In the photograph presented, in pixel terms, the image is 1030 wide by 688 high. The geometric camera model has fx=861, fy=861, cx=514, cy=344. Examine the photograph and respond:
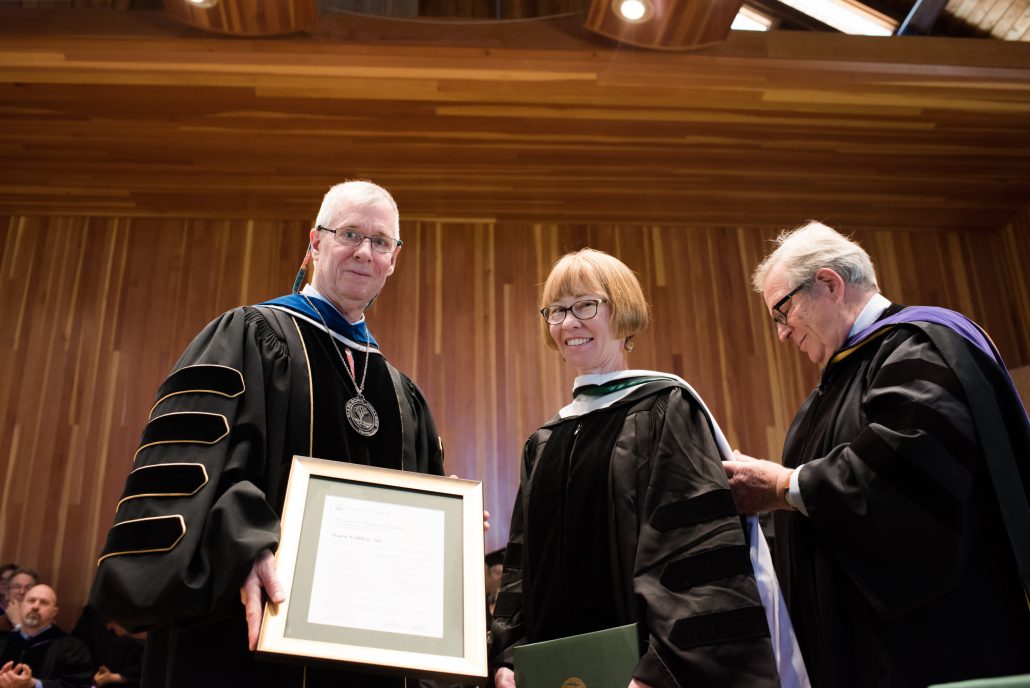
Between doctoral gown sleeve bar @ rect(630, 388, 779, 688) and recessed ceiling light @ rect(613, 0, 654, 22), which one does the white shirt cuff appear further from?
recessed ceiling light @ rect(613, 0, 654, 22)

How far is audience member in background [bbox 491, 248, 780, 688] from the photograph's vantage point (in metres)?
1.89

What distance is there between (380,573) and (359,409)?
636mm

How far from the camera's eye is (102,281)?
20.5 ft

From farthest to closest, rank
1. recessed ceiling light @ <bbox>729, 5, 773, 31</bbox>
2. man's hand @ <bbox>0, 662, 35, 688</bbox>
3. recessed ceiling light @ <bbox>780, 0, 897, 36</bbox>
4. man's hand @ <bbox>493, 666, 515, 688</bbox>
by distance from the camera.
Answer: recessed ceiling light @ <bbox>729, 5, 773, 31</bbox> < recessed ceiling light @ <bbox>780, 0, 897, 36</bbox> < man's hand @ <bbox>0, 662, 35, 688</bbox> < man's hand @ <bbox>493, 666, 515, 688</bbox>

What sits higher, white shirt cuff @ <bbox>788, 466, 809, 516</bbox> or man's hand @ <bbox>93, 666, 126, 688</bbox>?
white shirt cuff @ <bbox>788, 466, 809, 516</bbox>

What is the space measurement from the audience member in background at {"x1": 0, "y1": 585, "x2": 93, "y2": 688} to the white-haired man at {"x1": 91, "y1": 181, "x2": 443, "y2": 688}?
380cm

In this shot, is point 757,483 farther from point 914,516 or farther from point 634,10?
point 634,10

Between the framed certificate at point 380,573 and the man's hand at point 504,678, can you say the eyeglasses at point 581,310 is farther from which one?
the man's hand at point 504,678

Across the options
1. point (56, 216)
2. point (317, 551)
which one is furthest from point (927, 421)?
point (56, 216)

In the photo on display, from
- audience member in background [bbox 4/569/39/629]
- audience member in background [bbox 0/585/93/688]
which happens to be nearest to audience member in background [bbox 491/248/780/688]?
audience member in background [bbox 0/585/93/688]

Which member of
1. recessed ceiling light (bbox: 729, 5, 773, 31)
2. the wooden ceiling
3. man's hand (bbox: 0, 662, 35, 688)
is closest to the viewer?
man's hand (bbox: 0, 662, 35, 688)

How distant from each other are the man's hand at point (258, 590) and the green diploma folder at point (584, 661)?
0.65m

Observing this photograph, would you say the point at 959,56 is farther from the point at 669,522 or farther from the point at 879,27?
the point at 669,522

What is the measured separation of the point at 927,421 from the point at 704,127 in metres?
3.92
